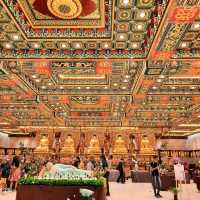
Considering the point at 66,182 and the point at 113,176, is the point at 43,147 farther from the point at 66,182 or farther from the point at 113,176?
the point at 66,182

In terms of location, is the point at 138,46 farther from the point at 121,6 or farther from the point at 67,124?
the point at 67,124

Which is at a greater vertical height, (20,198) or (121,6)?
(121,6)

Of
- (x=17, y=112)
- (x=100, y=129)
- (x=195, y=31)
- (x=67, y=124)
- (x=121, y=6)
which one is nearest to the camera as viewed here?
(x=121, y=6)

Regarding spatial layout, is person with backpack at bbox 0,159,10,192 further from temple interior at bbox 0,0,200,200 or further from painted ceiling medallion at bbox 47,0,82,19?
painted ceiling medallion at bbox 47,0,82,19

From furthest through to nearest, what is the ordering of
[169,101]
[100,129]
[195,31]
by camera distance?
[100,129], [169,101], [195,31]

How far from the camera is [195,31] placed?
7.33 meters

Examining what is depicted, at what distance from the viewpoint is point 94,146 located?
90.4 ft

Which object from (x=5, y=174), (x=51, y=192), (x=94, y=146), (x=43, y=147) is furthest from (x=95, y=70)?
(x=43, y=147)

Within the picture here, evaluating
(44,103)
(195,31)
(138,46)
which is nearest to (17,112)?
(44,103)

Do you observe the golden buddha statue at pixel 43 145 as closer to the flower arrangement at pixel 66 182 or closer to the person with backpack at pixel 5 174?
the person with backpack at pixel 5 174

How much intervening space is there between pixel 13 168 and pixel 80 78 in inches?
212

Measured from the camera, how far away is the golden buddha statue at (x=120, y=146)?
2719 cm

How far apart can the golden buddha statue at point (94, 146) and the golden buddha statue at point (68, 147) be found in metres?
1.73

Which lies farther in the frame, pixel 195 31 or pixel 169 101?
pixel 169 101
